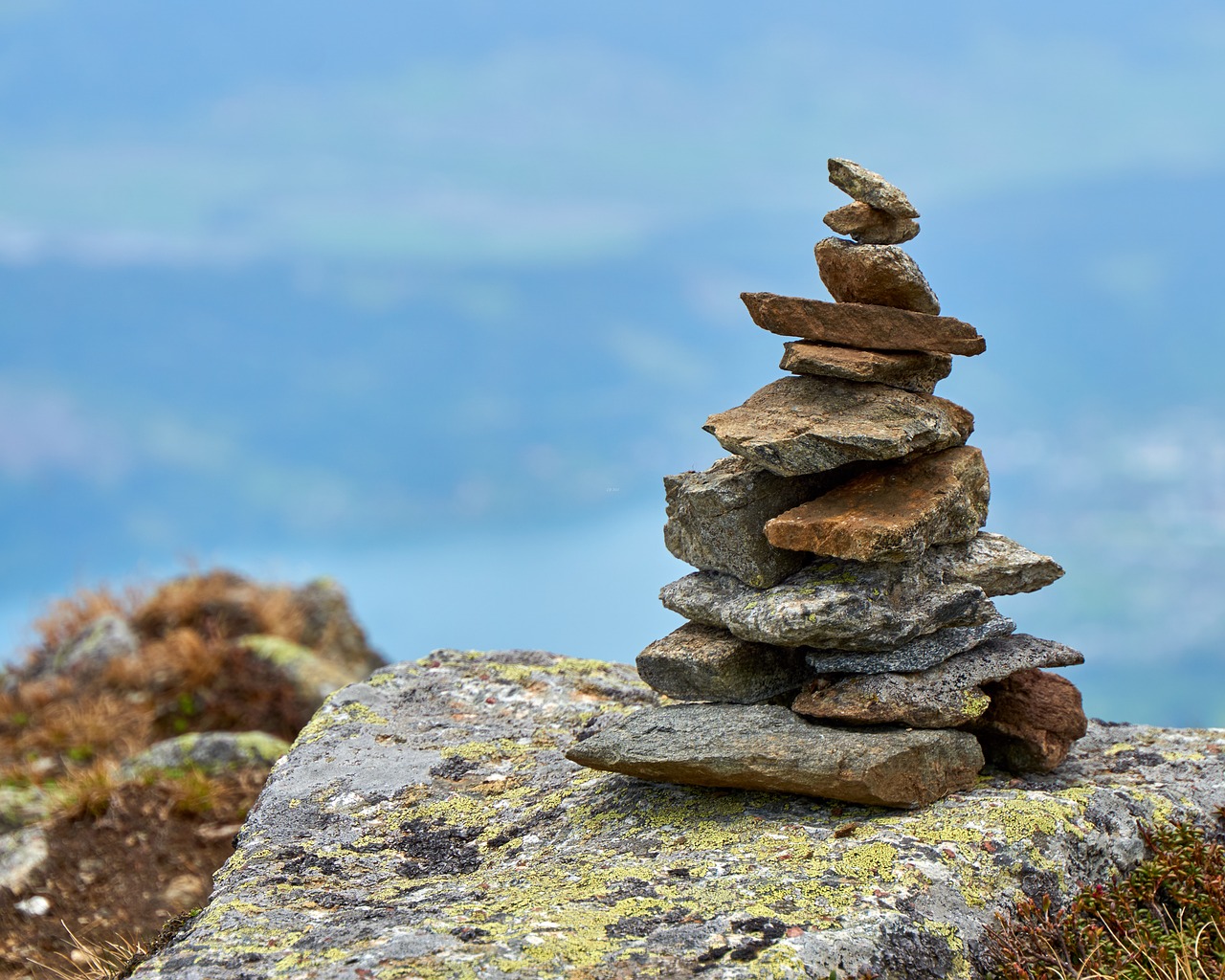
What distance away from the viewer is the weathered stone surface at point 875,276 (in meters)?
6.94

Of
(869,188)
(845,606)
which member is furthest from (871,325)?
(845,606)

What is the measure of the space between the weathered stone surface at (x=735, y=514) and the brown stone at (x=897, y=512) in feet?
0.71

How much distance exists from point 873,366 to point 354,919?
419 cm

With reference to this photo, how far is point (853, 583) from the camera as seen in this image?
21.8 feet

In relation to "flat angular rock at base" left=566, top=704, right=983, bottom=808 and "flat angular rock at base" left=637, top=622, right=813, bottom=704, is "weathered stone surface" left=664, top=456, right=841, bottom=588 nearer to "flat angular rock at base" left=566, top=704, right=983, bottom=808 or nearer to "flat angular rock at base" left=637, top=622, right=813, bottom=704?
"flat angular rock at base" left=637, top=622, right=813, bottom=704

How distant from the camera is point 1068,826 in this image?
20.6 ft

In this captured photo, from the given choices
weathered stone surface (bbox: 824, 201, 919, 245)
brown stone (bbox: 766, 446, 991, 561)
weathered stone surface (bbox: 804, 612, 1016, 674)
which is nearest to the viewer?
brown stone (bbox: 766, 446, 991, 561)

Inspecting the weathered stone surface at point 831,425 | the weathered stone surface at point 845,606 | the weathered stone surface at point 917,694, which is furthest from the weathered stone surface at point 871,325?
the weathered stone surface at point 917,694

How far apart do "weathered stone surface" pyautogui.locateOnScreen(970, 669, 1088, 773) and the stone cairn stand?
0.5 inches

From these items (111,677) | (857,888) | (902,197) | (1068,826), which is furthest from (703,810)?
(111,677)

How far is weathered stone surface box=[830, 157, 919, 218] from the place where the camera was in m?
6.94

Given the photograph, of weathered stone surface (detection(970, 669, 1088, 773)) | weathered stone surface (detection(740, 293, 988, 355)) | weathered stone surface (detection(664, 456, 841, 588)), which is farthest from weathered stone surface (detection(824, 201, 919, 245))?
weathered stone surface (detection(970, 669, 1088, 773))

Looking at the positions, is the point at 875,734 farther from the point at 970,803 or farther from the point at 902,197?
the point at 902,197

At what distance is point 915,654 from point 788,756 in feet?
3.60
